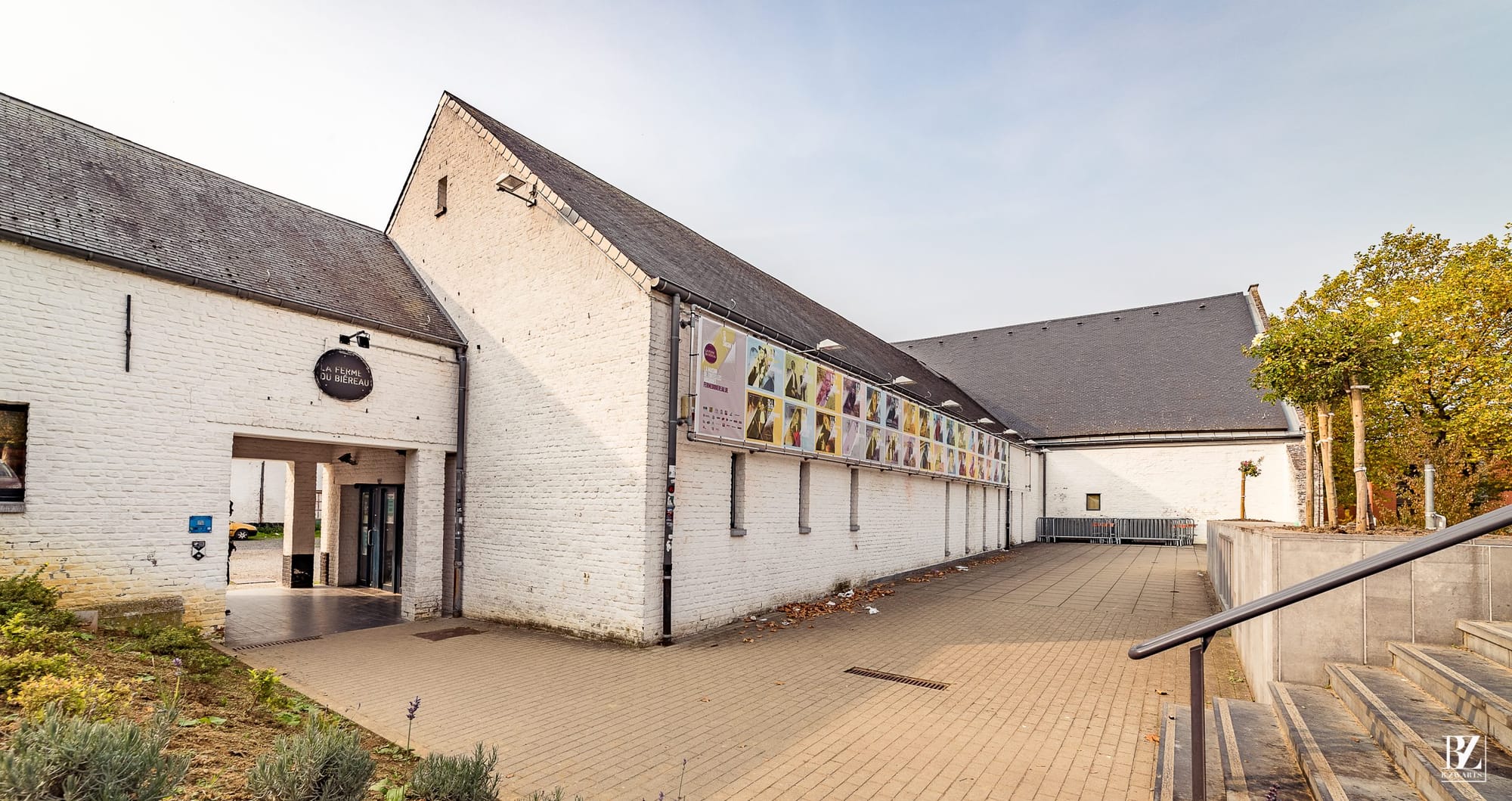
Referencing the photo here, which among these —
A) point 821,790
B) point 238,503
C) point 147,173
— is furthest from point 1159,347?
point 238,503

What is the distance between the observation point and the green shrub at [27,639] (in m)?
5.79

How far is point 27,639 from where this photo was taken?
5898mm

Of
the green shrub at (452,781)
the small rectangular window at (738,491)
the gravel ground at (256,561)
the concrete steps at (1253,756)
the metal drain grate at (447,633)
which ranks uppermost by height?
the small rectangular window at (738,491)

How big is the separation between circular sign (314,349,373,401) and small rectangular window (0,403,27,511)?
126 inches

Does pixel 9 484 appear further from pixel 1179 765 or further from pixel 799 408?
pixel 1179 765

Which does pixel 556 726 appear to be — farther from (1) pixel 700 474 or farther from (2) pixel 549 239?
(2) pixel 549 239

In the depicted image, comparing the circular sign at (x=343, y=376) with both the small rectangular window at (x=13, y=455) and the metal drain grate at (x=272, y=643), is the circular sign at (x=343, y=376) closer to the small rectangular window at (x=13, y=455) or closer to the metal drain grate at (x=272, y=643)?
the small rectangular window at (x=13, y=455)

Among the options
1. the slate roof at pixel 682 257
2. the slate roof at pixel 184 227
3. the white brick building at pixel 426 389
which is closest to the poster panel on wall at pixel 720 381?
the white brick building at pixel 426 389

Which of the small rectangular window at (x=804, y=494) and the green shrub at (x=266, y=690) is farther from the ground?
the small rectangular window at (x=804, y=494)

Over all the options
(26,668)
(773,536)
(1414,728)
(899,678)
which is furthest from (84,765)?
(773,536)

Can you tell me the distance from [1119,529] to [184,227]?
32.1 metres

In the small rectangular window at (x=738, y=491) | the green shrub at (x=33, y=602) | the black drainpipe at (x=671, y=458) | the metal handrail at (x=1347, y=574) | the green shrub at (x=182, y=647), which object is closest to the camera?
the metal handrail at (x=1347, y=574)

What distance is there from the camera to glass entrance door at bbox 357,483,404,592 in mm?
15336

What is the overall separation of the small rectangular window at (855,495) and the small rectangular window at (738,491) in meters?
4.25
